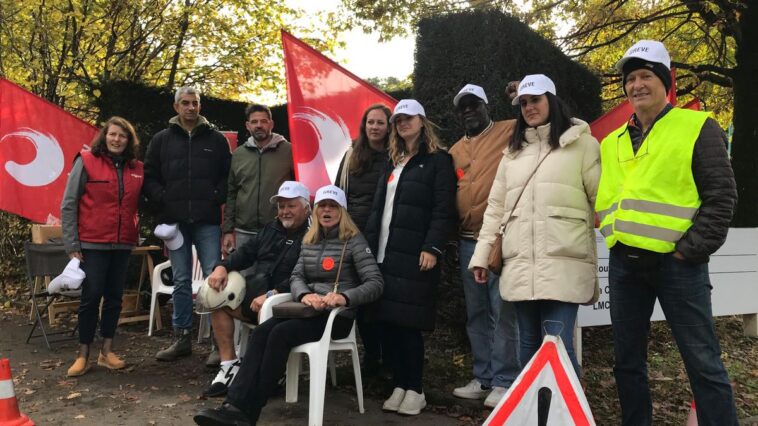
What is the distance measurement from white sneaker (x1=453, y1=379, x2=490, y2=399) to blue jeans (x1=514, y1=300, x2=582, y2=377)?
99 cm

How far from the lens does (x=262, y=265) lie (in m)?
4.46

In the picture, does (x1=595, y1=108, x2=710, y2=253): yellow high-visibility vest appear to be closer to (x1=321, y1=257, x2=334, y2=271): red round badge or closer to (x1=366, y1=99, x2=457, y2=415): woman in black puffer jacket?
(x1=366, y1=99, x2=457, y2=415): woman in black puffer jacket

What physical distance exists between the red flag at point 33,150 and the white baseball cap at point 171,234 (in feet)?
8.44

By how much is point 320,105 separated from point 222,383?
252 cm

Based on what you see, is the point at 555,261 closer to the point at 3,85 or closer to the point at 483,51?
the point at 483,51

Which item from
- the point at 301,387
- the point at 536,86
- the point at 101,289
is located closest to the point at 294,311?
the point at 301,387

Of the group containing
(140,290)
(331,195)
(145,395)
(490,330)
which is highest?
(331,195)

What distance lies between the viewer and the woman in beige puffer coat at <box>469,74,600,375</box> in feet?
10.1

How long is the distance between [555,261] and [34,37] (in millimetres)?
9305

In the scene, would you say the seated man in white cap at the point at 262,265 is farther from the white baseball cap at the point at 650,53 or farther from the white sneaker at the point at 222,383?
the white baseball cap at the point at 650,53

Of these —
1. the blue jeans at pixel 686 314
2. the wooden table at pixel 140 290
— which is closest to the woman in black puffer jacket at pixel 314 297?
the blue jeans at pixel 686 314

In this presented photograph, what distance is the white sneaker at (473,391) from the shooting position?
4.19 meters

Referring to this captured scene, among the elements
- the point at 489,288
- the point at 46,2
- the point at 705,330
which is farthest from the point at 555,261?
the point at 46,2

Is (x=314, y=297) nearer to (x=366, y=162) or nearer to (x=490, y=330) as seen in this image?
(x=366, y=162)
